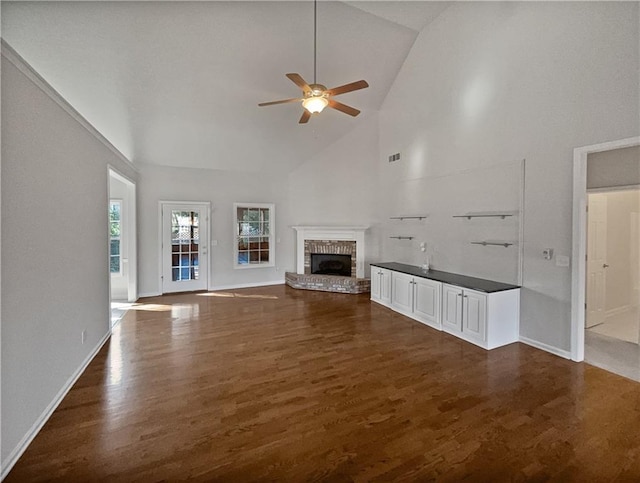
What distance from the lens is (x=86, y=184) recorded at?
3.38 meters

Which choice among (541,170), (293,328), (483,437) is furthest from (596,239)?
(293,328)

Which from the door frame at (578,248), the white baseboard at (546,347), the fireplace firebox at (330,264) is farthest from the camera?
the fireplace firebox at (330,264)

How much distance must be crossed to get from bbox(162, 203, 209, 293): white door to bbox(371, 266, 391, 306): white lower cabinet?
12.0 feet

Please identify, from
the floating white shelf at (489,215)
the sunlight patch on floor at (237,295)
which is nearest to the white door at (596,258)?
the floating white shelf at (489,215)

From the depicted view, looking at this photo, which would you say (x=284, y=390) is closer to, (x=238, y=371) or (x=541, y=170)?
(x=238, y=371)

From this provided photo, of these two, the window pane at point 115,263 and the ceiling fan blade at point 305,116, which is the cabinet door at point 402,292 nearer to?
the ceiling fan blade at point 305,116

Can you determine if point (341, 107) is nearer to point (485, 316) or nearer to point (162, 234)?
point (485, 316)

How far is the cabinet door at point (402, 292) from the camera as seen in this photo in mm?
5090

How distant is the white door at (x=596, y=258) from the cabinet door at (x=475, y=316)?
208cm

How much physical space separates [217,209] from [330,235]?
103 inches

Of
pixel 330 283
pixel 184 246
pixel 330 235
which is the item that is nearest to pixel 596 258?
pixel 330 283

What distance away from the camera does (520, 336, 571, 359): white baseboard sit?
352 cm

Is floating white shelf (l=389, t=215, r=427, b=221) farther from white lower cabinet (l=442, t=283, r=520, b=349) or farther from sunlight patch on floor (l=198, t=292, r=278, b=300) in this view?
sunlight patch on floor (l=198, t=292, r=278, b=300)

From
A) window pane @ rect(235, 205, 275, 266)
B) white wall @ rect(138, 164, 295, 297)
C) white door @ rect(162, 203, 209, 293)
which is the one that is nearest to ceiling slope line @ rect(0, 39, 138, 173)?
white wall @ rect(138, 164, 295, 297)
